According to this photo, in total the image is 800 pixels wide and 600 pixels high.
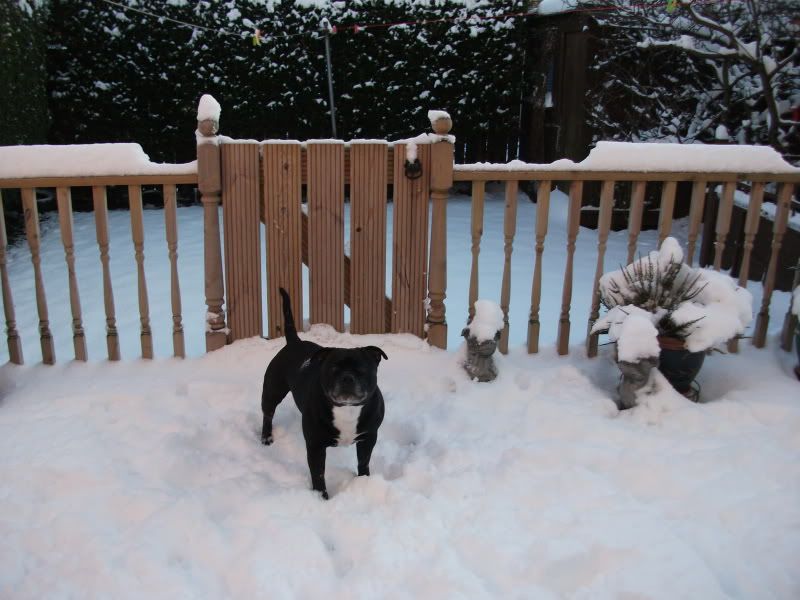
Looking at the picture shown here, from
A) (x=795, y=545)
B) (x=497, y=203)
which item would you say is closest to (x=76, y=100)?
(x=497, y=203)

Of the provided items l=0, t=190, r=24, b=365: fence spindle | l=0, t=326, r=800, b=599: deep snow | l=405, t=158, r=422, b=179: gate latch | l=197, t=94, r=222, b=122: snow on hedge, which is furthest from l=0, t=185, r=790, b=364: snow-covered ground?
l=197, t=94, r=222, b=122: snow on hedge

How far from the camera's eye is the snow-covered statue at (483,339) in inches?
111

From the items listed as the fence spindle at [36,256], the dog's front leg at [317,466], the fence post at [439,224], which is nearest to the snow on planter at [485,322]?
the fence post at [439,224]

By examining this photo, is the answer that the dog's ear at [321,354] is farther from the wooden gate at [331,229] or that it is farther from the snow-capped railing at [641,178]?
the snow-capped railing at [641,178]

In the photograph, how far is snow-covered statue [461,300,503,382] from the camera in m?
2.81

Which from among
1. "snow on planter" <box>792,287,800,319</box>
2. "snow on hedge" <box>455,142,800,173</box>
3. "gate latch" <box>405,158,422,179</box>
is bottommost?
"snow on planter" <box>792,287,800,319</box>

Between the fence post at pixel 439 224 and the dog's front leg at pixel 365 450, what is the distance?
1046mm

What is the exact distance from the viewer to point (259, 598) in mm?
1671

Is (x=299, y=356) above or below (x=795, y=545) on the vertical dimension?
above

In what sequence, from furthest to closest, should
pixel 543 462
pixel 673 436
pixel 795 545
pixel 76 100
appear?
1. pixel 76 100
2. pixel 673 436
3. pixel 543 462
4. pixel 795 545

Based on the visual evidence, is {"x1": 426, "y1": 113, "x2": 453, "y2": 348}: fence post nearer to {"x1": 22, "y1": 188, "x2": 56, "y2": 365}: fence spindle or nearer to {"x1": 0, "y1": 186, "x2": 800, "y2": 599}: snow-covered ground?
{"x1": 0, "y1": 186, "x2": 800, "y2": 599}: snow-covered ground

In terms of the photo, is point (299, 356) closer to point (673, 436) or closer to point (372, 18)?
point (673, 436)

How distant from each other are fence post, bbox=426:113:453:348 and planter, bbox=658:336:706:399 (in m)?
0.99

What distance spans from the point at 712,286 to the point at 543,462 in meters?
1.19
